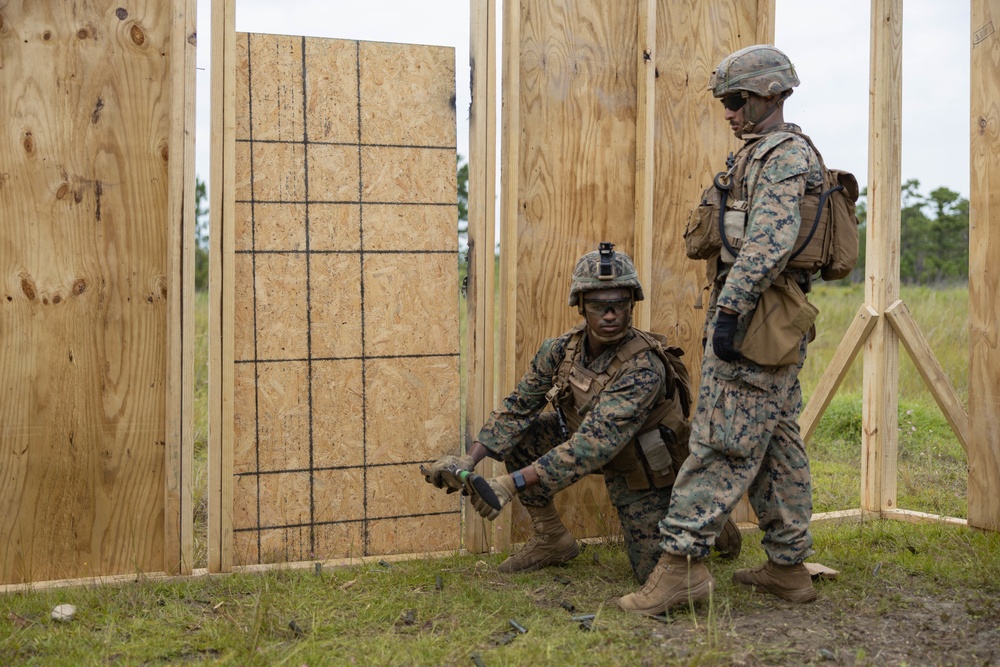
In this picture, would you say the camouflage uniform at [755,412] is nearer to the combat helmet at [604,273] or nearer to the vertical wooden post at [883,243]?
the combat helmet at [604,273]

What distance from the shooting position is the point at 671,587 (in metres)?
3.51

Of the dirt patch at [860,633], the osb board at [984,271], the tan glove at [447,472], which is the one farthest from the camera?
the osb board at [984,271]

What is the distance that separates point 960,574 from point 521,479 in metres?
1.99

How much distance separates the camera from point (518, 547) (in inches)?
178

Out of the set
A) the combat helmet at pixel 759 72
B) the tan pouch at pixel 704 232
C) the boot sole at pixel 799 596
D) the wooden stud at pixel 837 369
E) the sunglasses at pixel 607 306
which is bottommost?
the boot sole at pixel 799 596

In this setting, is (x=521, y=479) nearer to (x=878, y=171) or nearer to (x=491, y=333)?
(x=491, y=333)

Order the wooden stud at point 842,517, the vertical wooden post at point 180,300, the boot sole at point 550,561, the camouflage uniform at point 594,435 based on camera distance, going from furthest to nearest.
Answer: the wooden stud at point 842,517 → the boot sole at point 550,561 → the vertical wooden post at point 180,300 → the camouflage uniform at point 594,435

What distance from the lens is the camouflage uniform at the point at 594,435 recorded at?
3.71 metres

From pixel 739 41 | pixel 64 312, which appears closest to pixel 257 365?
pixel 64 312

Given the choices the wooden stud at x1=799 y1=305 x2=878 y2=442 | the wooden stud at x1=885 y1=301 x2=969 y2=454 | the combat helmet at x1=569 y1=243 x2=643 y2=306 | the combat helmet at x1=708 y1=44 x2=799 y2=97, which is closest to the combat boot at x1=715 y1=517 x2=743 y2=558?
the wooden stud at x1=799 y1=305 x2=878 y2=442

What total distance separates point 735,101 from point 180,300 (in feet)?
8.22

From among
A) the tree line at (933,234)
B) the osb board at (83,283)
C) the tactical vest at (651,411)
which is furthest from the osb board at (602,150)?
the tree line at (933,234)

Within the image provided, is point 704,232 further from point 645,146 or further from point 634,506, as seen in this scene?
point 634,506

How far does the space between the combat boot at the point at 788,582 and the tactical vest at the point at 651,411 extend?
1.78 feet
